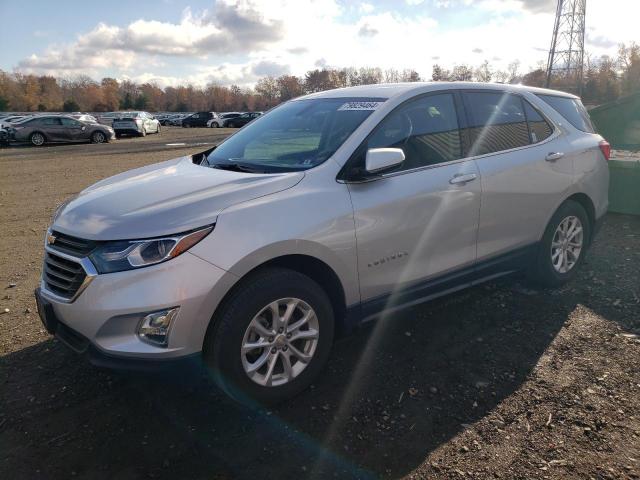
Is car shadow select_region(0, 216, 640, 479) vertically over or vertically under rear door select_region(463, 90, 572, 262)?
under

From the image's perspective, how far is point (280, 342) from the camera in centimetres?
297

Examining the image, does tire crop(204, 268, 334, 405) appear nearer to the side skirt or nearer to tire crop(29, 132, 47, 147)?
the side skirt

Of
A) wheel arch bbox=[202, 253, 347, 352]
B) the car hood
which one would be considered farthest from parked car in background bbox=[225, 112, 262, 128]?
wheel arch bbox=[202, 253, 347, 352]

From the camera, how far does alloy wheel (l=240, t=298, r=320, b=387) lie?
288cm

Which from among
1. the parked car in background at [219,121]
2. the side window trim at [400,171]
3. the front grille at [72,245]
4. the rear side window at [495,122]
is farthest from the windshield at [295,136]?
the parked car in background at [219,121]

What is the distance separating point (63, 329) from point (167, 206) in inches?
36.9

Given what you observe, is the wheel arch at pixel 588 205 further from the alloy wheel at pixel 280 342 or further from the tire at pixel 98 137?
the tire at pixel 98 137

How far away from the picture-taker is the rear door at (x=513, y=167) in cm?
392

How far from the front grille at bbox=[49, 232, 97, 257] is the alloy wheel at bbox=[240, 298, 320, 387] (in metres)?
0.98

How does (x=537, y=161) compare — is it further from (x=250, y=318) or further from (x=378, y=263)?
(x=250, y=318)

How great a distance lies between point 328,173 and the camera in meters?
3.15

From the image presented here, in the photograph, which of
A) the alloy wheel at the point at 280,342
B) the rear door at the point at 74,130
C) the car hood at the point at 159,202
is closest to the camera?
the car hood at the point at 159,202

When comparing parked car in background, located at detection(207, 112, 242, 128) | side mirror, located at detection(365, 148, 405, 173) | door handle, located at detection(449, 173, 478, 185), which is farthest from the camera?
parked car in background, located at detection(207, 112, 242, 128)

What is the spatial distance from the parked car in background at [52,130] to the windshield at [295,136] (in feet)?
79.3
